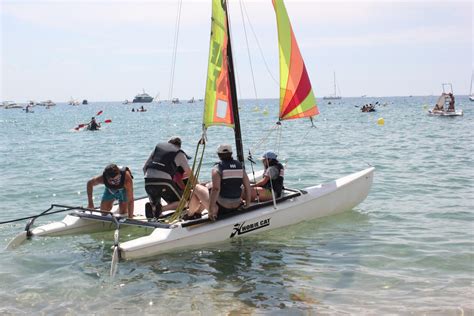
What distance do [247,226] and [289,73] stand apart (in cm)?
300

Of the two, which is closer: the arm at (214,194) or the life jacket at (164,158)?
the arm at (214,194)

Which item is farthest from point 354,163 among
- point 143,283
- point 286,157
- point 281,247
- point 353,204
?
point 143,283

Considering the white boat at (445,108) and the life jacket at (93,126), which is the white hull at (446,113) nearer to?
the white boat at (445,108)

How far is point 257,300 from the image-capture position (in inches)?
248

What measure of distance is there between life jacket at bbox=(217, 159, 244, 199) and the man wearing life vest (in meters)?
1.55

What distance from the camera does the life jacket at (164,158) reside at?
845cm

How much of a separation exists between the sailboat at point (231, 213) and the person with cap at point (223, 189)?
0.20 m

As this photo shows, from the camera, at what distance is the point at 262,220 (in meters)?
8.64

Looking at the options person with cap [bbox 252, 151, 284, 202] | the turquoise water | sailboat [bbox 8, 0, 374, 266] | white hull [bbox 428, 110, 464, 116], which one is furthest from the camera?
white hull [bbox 428, 110, 464, 116]

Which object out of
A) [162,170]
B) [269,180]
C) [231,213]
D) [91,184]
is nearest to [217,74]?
[162,170]

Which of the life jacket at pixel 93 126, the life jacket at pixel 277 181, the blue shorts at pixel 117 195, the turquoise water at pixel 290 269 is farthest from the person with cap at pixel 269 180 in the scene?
the life jacket at pixel 93 126

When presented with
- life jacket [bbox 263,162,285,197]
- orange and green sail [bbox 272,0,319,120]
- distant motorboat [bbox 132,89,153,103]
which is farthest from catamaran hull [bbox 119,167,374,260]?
distant motorboat [bbox 132,89,153,103]

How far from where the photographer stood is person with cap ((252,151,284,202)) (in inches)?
348

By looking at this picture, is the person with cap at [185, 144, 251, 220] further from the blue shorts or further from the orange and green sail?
the orange and green sail
